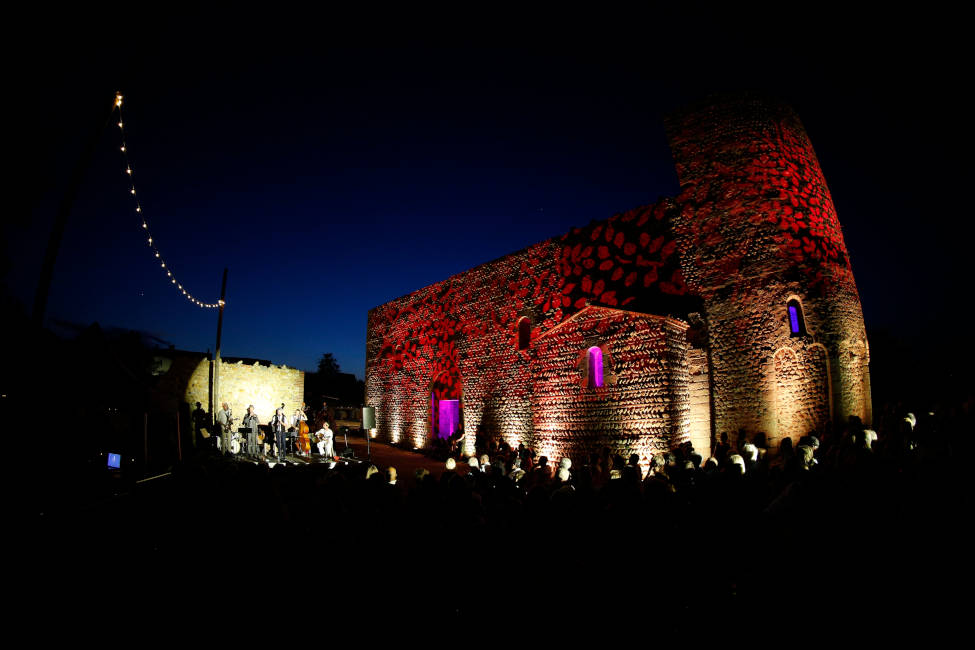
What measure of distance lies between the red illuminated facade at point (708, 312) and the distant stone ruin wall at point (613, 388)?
0.04m

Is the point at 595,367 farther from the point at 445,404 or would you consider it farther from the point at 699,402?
the point at 445,404

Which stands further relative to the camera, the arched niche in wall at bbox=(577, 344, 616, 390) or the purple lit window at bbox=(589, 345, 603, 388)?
the purple lit window at bbox=(589, 345, 603, 388)

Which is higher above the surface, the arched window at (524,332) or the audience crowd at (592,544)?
the arched window at (524,332)

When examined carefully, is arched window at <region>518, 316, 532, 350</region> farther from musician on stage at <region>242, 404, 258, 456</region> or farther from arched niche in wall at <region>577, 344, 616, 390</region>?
musician on stage at <region>242, 404, 258, 456</region>

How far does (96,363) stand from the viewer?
264 inches

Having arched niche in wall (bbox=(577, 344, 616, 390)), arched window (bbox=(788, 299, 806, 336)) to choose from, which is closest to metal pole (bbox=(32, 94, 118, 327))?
arched niche in wall (bbox=(577, 344, 616, 390))

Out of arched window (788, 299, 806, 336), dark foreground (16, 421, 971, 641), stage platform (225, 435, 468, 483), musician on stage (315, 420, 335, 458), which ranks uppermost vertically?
arched window (788, 299, 806, 336)

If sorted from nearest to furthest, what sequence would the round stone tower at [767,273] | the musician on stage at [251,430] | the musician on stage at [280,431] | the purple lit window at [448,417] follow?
the round stone tower at [767,273] → the musician on stage at [280,431] → the musician on stage at [251,430] → the purple lit window at [448,417]

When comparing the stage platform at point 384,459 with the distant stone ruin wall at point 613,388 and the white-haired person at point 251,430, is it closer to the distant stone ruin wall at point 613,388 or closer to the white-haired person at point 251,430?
the white-haired person at point 251,430

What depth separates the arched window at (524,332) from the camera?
50.5 ft

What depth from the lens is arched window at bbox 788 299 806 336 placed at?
1017cm

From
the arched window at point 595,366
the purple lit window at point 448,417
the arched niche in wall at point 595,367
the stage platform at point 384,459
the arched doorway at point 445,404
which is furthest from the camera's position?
the purple lit window at point 448,417

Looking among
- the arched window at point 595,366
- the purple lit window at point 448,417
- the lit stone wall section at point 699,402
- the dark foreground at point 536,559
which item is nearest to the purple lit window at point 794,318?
the lit stone wall section at point 699,402

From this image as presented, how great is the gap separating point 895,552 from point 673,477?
2859mm
